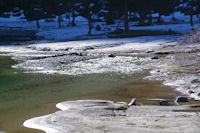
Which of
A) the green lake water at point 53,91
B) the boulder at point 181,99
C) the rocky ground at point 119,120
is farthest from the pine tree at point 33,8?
the rocky ground at point 119,120

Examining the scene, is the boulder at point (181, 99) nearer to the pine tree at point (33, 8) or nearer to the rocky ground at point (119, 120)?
the rocky ground at point (119, 120)

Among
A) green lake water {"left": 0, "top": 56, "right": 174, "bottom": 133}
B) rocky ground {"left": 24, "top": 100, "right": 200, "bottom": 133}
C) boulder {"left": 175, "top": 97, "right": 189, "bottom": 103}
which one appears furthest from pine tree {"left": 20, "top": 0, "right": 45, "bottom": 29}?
rocky ground {"left": 24, "top": 100, "right": 200, "bottom": 133}

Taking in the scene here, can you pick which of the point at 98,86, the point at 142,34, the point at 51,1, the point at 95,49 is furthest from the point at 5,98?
the point at 51,1

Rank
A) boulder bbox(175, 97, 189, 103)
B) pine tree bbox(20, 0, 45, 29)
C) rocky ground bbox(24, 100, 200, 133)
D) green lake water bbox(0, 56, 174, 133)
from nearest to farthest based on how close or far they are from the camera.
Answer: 1. rocky ground bbox(24, 100, 200, 133)
2. green lake water bbox(0, 56, 174, 133)
3. boulder bbox(175, 97, 189, 103)
4. pine tree bbox(20, 0, 45, 29)

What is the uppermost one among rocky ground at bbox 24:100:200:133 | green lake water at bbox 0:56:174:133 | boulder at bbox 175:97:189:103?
rocky ground at bbox 24:100:200:133

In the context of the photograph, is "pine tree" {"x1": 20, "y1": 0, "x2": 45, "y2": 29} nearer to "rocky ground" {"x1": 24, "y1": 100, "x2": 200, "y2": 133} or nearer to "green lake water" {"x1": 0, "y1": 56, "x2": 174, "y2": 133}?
"green lake water" {"x1": 0, "y1": 56, "x2": 174, "y2": 133}

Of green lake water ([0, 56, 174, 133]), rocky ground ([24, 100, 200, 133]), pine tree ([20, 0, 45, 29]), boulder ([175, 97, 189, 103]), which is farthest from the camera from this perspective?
pine tree ([20, 0, 45, 29])

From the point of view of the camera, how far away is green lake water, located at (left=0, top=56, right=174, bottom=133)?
456 inches

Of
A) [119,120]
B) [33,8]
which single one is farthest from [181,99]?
[33,8]

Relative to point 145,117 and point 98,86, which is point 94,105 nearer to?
point 145,117

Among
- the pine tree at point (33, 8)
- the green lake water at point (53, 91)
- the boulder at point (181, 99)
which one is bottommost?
the green lake water at point (53, 91)

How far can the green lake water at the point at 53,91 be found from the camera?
11.6 metres

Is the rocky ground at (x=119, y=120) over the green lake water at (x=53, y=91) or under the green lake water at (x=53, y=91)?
over

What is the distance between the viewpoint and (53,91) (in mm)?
15547
